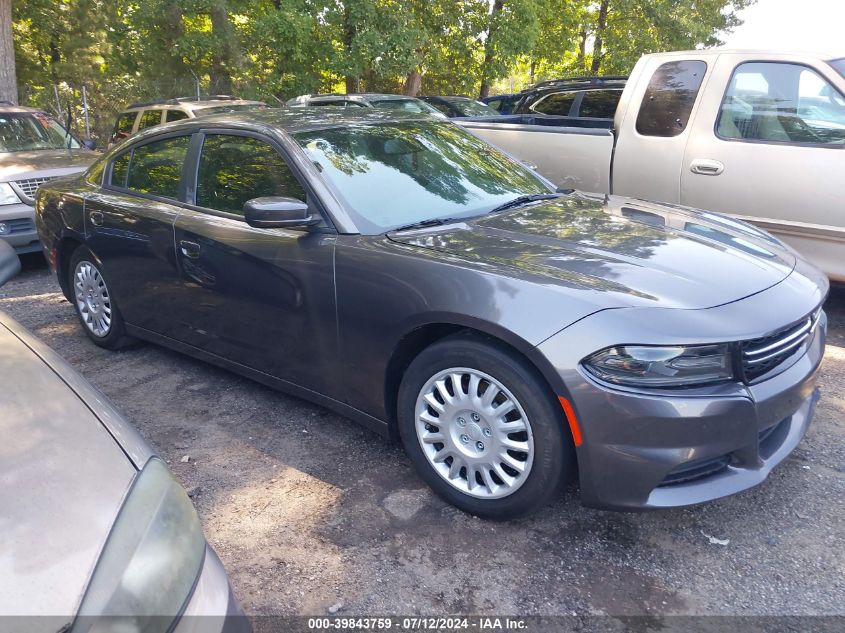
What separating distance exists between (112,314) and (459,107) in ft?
27.9

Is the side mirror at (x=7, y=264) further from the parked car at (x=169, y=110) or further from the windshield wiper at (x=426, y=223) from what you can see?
the parked car at (x=169, y=110)

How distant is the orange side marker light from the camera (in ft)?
8.05

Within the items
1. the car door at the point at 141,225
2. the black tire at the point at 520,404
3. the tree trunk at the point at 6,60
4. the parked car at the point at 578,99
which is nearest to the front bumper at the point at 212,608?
the black tire at the point at 520,404

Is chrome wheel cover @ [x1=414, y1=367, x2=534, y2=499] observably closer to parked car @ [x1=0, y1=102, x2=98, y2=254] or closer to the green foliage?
parked car @ [x1=0, y1=102, x2=98, y2=254]

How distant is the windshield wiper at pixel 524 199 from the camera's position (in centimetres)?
356

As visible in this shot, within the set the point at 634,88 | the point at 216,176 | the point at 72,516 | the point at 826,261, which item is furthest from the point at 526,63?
the point at 72,516

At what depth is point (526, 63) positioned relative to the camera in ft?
60.5

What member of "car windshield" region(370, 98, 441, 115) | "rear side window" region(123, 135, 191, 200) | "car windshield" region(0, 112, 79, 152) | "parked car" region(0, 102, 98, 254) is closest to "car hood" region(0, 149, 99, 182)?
"parked car" region(0, 102, 98, 254)

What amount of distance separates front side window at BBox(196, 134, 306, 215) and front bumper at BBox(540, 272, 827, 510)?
1.67m

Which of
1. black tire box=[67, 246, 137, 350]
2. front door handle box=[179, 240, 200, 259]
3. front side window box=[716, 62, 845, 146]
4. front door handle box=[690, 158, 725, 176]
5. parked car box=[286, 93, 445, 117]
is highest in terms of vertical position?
front side window box=[716, 62, 845, 146]

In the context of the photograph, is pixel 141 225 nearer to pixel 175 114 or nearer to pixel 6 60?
pixel 175 114

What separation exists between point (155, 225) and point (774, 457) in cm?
335

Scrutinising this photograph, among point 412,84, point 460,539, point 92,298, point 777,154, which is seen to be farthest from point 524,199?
point 412,84

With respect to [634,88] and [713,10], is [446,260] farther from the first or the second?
[713,10]
